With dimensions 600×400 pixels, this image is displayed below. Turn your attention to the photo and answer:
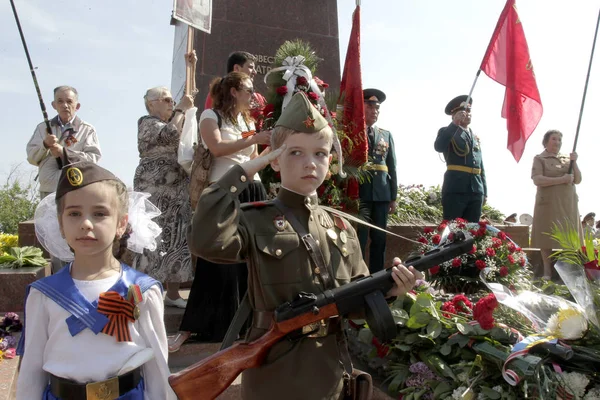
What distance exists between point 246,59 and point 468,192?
10.6 feet

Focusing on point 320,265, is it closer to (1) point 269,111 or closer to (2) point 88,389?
(2) point 88,389

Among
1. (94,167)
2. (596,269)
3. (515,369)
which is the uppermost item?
(94,167)

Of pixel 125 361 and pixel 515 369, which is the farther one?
pixel 515 369

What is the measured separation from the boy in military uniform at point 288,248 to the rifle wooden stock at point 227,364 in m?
0.09

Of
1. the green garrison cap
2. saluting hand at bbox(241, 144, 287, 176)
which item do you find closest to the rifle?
saluting hand at bbox(241, 144, 287, 176)

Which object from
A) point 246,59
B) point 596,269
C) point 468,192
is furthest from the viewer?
point 468,192

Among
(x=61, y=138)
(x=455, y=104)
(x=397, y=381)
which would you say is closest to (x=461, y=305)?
(x=397, y=381)

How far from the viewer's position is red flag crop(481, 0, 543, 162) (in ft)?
21.7

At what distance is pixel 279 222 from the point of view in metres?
1.99

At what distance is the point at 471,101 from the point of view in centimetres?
671

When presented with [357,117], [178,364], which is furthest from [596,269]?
[357,117]

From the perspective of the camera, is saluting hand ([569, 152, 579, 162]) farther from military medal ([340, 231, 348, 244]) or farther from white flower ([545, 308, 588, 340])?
military medal ([340, 231, 348, 244])

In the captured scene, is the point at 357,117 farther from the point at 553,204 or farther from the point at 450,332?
the point at 553,204

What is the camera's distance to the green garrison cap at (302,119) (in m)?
1.96
